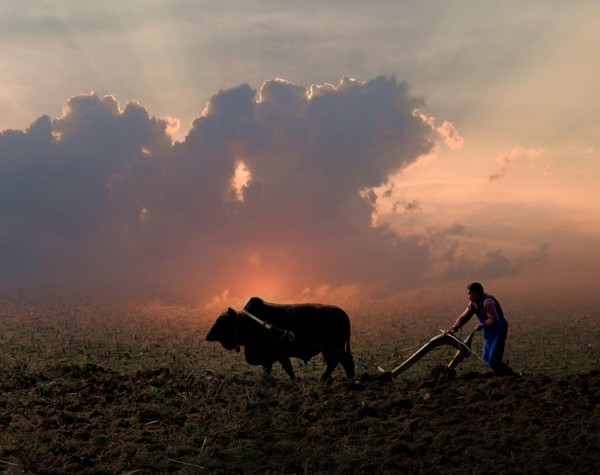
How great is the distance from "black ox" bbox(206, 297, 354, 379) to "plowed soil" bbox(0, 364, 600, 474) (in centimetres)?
125

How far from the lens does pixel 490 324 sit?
13.5 metres

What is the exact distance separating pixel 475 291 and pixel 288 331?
4.55 m

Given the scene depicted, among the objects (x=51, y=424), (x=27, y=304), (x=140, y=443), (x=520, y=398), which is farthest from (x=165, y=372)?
(x=27, y=304)

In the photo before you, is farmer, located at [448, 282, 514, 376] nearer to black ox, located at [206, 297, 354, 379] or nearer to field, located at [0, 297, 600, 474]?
field, located at [0, 297, 600, 474]

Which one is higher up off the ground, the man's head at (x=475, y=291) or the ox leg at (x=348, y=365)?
the man's head at (x=475, y=291)

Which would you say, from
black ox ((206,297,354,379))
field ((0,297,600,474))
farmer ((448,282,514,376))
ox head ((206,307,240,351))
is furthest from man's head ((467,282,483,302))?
ox head ((206,307,240,351))

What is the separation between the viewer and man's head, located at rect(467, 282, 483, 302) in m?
13.7

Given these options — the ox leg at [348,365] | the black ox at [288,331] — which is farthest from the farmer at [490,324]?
the black ox at [288,331]

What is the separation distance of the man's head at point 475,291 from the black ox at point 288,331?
371cm

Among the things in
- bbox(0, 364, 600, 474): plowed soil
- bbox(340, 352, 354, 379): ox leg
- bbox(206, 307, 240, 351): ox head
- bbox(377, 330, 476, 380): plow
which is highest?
bbox(206, 307, 240, 351): ox head

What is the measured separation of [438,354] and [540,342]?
6.19m

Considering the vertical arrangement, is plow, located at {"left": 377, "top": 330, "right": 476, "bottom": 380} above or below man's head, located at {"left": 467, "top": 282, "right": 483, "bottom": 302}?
below

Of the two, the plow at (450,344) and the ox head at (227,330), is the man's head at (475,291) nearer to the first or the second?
the plow at (450,344)

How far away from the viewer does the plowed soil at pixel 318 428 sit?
9.80m
